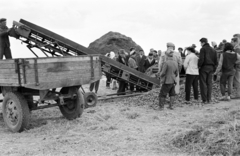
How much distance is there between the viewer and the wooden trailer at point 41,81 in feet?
20.2

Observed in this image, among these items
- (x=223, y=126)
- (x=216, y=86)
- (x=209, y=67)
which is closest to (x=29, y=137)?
(x=223, y=126)

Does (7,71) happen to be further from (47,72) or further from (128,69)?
(128,69)

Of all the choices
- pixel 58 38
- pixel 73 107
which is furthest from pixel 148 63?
pixel 73 107

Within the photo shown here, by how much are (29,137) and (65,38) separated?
15.8ft

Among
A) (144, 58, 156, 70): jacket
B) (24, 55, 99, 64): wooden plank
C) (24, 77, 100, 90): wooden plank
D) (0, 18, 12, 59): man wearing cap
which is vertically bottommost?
(24, 77, 100, 90): wooden plank

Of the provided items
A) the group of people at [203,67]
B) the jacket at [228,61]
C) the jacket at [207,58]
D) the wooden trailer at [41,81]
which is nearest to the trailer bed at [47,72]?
the wooden trailer at [41,81]

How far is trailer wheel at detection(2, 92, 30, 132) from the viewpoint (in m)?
6.60

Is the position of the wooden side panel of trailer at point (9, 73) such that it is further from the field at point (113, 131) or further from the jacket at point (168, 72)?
the jacket at point (168, 72)

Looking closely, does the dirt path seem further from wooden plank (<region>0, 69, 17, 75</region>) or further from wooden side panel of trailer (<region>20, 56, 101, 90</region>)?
wooden plank (<region>0, 69, 17, 75</region>)

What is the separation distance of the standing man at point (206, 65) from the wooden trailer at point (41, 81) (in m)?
3.67

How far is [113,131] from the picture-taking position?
6.36 meters

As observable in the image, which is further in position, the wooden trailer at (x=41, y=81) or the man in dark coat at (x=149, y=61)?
the man in dark coat at (x=149, y=61)

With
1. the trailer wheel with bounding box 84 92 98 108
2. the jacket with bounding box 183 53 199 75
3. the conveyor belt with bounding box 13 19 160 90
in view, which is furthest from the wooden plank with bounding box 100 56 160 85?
the trailer wheel with bounding box 84 92 98 108

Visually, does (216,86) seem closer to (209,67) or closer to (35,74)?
(209,67)
